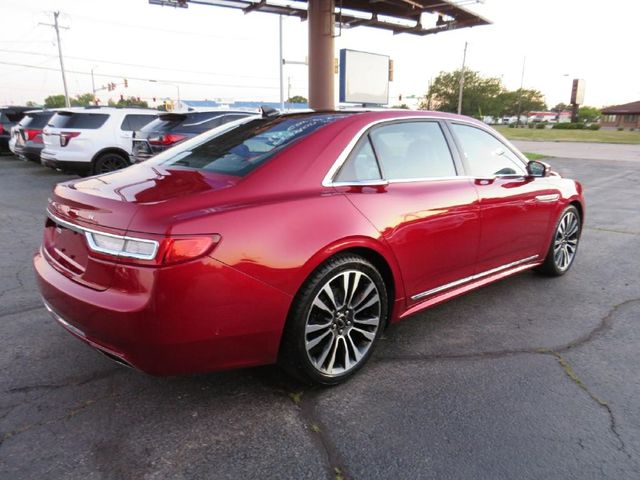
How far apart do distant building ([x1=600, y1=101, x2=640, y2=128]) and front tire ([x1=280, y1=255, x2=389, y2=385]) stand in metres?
101

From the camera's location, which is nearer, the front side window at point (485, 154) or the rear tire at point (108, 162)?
the front side window at point (485, 154)

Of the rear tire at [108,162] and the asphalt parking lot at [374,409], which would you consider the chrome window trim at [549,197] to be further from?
the rear tire at [108,162]

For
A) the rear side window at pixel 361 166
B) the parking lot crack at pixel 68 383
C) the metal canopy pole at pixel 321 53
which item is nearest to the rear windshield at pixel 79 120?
the metal canopy pole at pixel 321 53

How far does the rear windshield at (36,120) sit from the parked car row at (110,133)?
2540mm

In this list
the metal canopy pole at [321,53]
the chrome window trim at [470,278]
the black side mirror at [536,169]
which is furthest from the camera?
the metal canopy pole at [321,53]

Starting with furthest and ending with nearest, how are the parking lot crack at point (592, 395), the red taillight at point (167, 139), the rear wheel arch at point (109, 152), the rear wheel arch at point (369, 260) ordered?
the rear wheel arch at point (109, 152) < the red taillight at point (167, 139) < the rear wheel arch at point (369, 260) < the parking lot crack at point (592, 395)

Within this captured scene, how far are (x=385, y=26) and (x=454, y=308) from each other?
581 inches

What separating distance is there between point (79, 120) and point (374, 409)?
33.5 ft

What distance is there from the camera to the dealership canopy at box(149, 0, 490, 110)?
45.5 feet

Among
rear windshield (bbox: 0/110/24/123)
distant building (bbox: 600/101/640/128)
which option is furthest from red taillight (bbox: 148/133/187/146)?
distant building (bbox: 600/101/640/128)

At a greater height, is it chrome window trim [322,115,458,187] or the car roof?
the car roof

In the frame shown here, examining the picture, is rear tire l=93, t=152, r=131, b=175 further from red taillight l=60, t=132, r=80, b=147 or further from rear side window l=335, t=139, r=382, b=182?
rear side window l=335, t=139, r=382, b=182

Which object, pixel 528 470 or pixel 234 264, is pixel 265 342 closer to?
pixel 234 264

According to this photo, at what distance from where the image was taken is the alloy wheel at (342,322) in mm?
2686
